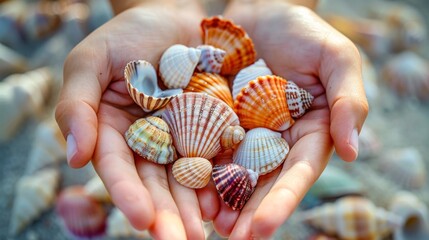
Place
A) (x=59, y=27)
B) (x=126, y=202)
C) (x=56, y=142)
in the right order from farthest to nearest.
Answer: (x=59, y=27)
(x=56, y=142)
(x=126, y=202)

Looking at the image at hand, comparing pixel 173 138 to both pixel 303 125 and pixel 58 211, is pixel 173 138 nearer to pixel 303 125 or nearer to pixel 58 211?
pixel 303 125

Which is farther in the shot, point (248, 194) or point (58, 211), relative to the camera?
point (58, 211)

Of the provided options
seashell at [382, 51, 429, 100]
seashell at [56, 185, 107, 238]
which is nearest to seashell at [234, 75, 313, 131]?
seashell at [56, 185, 107, 238]

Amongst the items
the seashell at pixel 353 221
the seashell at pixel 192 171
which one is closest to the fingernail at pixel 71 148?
the seashell at pixel 192 171

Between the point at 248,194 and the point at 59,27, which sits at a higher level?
the point at 248,194

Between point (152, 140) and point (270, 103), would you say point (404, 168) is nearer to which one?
point (270, 103)

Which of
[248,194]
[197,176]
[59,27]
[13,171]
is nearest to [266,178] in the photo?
[248,194]

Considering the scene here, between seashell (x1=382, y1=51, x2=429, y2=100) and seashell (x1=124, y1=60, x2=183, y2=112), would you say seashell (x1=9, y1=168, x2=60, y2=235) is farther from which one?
seashell (x1=382, y1=51, x2=429, y2=100)
